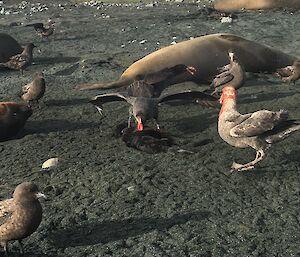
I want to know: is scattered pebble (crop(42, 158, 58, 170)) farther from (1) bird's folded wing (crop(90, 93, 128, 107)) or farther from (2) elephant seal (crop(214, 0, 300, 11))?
(2) elephant seal (crop(214, 0, 300, 11))

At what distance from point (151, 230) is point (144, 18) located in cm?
1394

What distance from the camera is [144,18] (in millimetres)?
17719

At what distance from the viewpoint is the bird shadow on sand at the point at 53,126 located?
7.60 metres

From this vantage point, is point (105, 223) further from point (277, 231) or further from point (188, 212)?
point (277, 231)

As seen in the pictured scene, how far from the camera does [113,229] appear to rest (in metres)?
4.70

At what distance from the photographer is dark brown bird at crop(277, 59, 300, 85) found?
927 cm

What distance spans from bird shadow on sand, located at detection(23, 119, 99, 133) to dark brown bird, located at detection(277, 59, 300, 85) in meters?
3.93

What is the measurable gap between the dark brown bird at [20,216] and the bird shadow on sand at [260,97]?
16.5 ft

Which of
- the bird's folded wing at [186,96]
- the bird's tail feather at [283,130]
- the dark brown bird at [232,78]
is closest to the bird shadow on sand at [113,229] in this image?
the bird's tail feather at [283,130]

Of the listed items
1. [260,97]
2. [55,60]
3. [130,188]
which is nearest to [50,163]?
[130,188]

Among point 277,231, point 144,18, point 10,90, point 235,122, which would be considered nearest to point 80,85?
point 10,90

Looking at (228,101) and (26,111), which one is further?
(26,111)

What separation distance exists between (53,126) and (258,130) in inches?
138

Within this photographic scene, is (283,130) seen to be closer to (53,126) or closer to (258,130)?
Result: (258,130)
